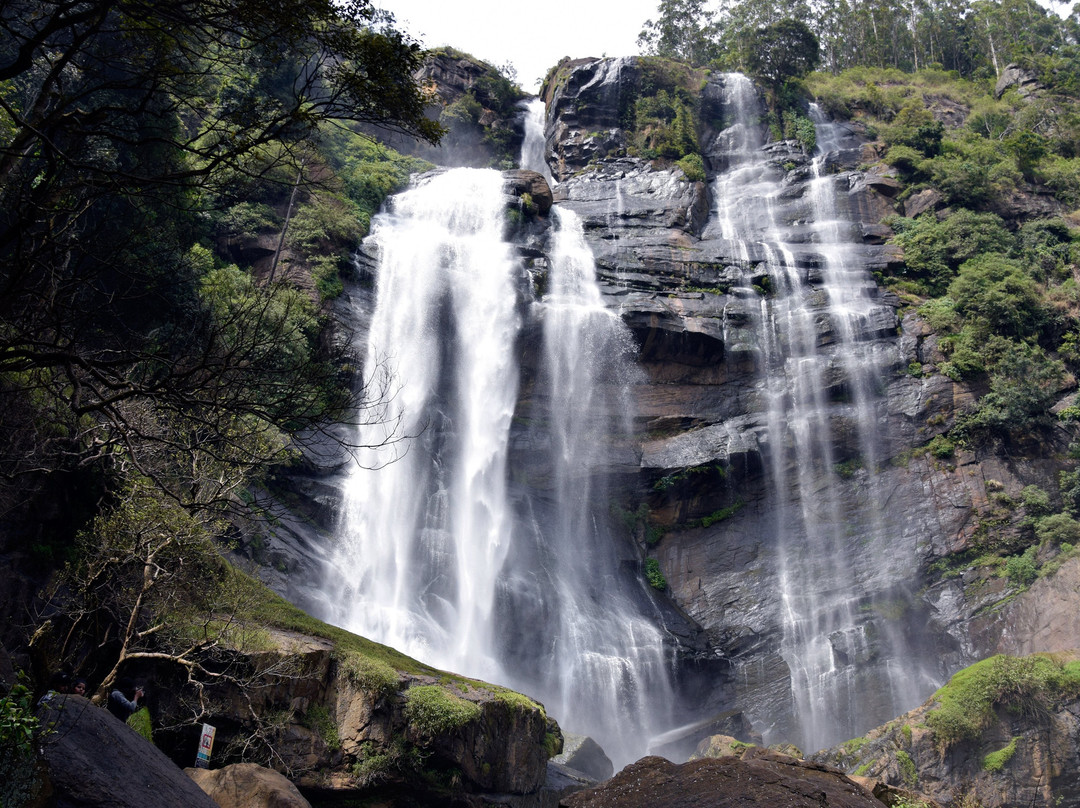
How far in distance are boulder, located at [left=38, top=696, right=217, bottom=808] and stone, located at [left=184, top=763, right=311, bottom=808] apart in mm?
1764

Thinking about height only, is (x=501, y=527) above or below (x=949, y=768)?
above

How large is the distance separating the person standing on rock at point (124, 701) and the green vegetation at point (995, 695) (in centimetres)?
1360

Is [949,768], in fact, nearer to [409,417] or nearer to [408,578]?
[408,578]

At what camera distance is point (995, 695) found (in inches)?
582

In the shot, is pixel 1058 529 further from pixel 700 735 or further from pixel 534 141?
pixel 534 141

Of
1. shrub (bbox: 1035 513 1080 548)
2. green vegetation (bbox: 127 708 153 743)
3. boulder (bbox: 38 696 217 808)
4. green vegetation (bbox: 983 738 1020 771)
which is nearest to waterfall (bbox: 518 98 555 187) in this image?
shrub (bbox: 1035 513 1080 548)

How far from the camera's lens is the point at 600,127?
35344 mm

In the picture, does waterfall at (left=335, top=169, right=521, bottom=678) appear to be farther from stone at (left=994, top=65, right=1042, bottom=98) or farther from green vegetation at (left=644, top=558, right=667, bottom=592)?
stone at (left=994, top=65, right=1042, bottom=98)

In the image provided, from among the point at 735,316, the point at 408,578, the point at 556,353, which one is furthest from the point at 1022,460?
the point at 408,578

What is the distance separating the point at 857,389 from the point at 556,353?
9162 millimetres

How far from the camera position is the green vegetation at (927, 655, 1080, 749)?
14.5 m

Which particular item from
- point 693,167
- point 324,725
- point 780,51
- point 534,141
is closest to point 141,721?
point 324,725

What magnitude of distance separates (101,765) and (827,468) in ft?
67.4

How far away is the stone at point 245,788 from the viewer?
316 inches
